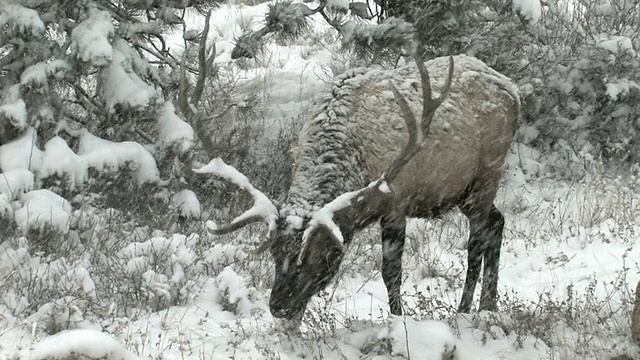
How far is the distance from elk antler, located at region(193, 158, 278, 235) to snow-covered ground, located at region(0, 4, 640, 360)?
653 mm

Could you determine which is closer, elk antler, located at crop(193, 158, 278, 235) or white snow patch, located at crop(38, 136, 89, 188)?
elk antler, located at crop(193, 158, 278, 235)

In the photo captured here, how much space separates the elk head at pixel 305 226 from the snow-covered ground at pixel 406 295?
0.19 m

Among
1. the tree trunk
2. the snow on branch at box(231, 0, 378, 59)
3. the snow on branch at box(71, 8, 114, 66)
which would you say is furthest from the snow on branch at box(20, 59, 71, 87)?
Result: the tree trunk

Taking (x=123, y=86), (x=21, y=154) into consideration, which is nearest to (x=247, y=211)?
(x=21, y=154)

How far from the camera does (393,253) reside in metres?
5.66

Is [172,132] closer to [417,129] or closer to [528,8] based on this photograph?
[417,129]

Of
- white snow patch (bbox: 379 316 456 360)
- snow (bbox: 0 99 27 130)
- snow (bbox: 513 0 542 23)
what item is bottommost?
white snow patch (bbox: 379 316 456 360)

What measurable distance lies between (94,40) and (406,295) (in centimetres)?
331

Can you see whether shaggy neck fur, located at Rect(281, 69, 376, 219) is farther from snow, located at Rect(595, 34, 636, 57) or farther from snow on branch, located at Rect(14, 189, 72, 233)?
snow, located at Rect(595, 34, 636, 57)

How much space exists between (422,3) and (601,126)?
2.90 meters

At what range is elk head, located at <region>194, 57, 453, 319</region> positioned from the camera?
15.7ft

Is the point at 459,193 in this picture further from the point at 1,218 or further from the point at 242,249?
the point at 1,218

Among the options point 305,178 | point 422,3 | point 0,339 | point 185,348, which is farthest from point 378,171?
point 422,3

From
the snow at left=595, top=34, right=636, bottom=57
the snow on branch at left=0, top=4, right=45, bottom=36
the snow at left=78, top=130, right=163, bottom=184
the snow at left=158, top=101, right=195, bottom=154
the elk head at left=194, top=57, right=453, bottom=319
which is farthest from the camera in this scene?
the snow at left=595, top=34, right=636, bottom=57
